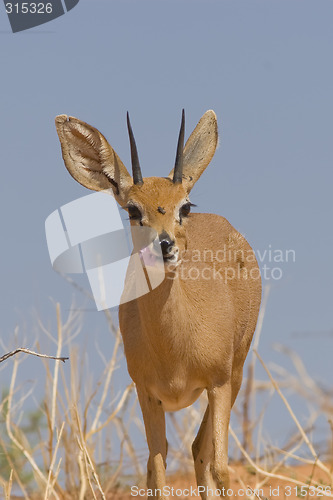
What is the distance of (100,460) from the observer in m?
8.78

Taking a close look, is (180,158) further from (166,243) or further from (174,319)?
(174,319)

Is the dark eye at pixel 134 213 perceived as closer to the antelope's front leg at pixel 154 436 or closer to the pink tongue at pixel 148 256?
the pink tongue at pixel 148 256

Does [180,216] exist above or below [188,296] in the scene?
above

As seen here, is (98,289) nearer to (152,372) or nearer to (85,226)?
(85,226)

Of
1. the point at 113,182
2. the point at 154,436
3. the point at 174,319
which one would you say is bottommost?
the point at 154,436

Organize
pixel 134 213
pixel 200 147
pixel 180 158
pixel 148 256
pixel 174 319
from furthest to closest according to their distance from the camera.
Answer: pixel 200 147
pixel 180 158
pixel 174 319
pixel 134 213
pixel 148 256

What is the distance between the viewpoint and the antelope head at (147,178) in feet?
21.0

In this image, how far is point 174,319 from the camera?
6793 millimetres

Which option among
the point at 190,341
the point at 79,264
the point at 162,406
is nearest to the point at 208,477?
the point at 162,406

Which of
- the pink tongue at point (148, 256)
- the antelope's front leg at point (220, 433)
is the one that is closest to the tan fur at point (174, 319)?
the antelope's front leg at point (220, 433)

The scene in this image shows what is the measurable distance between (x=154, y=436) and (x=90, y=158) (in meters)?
2.41

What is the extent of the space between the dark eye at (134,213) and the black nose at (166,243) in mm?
485

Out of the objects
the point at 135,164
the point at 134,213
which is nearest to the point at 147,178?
the point at 135,164

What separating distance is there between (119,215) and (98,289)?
164 centimetres
